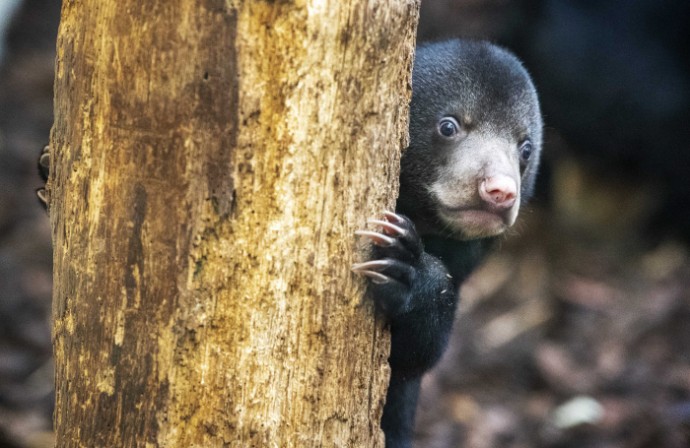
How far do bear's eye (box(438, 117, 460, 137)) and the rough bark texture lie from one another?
1.22 metres

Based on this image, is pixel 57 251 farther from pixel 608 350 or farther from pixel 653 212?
pixel 653 212

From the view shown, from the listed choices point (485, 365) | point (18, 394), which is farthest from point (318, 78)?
point (485, 365)

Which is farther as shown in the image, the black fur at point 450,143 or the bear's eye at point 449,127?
the bear's eye at point 449,127

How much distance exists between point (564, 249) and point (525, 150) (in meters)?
5.01

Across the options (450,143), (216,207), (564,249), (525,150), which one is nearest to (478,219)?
(450,143)

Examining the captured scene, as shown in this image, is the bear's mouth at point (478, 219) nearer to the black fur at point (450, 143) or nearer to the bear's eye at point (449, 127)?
the black fur at point (450, 143)

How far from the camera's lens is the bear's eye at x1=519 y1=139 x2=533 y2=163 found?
4.54m

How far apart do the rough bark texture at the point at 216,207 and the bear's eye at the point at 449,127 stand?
122 centimetres

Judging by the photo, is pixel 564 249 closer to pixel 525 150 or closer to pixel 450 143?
pixel 525 150

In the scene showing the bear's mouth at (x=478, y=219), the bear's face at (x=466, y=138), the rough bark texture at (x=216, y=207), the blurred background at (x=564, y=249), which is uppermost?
the blurred background at (x=564, y=249)

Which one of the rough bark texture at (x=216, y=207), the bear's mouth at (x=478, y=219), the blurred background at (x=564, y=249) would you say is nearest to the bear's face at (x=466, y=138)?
the bear's mouth at (x=478, y=219)

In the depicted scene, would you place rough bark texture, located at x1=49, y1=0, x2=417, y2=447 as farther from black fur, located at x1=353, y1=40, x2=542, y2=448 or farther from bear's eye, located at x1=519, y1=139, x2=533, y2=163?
bear's eye, located at x1=519, y1=139, x2=533, y2=163

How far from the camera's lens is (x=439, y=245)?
4.40 meters

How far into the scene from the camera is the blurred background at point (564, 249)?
22.9 feet
